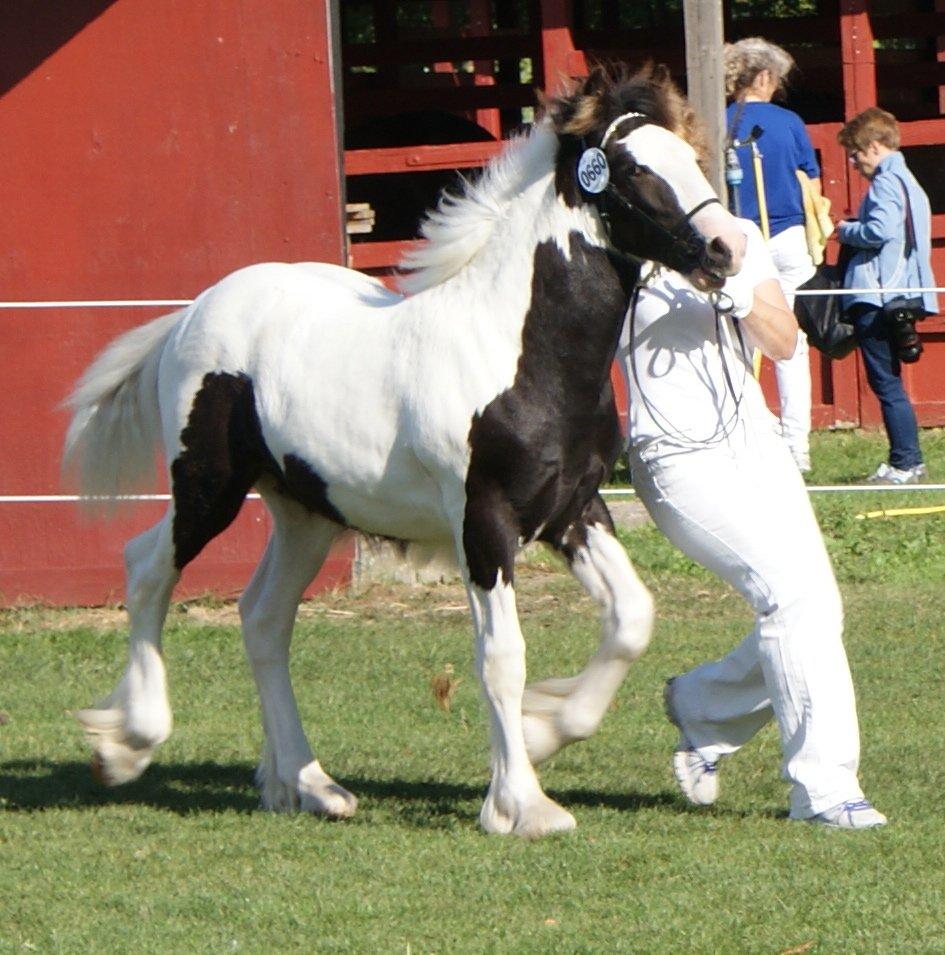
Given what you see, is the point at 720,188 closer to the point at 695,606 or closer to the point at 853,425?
the point at 695,606

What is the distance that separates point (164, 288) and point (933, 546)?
13.6ft

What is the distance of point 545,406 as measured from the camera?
5.31m

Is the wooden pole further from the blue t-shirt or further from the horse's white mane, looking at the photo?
the horse's white mane

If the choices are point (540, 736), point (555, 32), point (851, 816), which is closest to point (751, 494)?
point (851, 816)

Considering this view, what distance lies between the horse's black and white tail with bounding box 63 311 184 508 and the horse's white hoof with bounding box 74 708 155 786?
857 mm

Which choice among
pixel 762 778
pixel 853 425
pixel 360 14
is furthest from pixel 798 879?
pixel 360 14

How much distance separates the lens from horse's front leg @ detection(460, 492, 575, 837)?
5355 mm

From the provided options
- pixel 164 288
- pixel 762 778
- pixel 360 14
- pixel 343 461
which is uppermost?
pixel 360 14

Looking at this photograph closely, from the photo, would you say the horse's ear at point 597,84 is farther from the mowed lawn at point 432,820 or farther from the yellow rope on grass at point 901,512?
the yellow rope on grass at point 901,512

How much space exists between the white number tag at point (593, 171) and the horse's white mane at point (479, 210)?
171mm

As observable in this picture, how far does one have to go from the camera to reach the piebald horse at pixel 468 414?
529 centimetres

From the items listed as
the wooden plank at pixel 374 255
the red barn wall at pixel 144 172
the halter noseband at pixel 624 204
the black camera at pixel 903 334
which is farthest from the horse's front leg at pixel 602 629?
the wooden plank at pixel 374 255

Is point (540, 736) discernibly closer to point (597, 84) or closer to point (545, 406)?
point (545, 406)

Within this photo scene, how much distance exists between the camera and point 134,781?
6.48m
